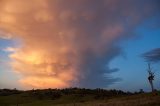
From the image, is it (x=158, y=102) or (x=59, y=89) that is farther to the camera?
(x=59, y=89)

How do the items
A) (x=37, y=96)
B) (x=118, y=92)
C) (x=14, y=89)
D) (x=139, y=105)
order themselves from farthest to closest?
(x=14, y=89), (x=118, y=92), (x=37, y=96), (x=139, y=105)

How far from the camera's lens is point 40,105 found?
105 metres

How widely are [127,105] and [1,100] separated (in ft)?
240

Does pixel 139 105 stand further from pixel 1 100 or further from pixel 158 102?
pixel 1 100

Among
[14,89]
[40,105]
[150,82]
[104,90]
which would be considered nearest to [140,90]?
[150,82]

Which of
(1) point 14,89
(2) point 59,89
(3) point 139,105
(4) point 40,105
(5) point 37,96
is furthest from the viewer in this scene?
(1) point 14,89

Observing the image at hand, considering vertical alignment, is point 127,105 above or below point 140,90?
below

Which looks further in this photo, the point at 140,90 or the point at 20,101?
the point at 140,90

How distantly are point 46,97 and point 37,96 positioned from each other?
446 cm

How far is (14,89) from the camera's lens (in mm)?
183875

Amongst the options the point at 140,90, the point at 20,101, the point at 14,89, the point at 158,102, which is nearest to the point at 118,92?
the point at 140,90

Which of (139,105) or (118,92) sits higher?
(118,92)

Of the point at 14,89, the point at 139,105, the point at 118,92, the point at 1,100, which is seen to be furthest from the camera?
the point at 14,89

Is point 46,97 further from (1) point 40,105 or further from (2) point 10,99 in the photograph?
(1) point 40,105
